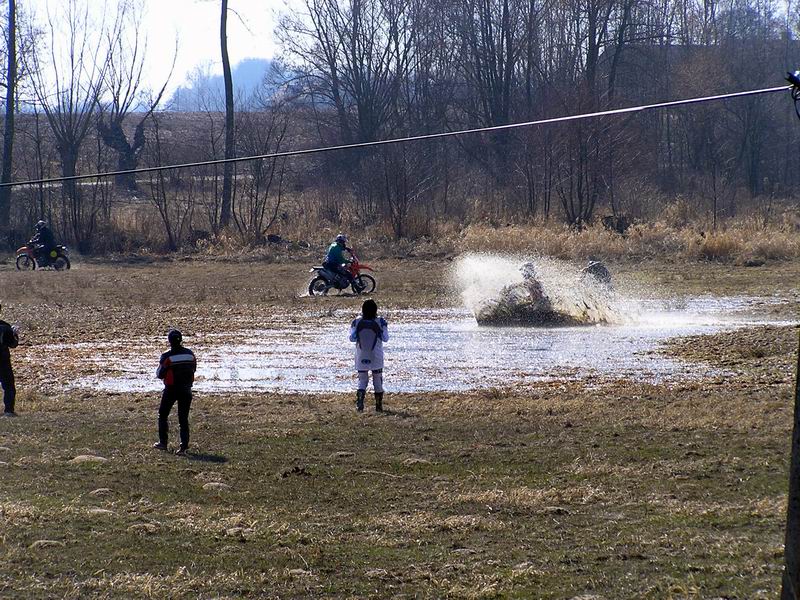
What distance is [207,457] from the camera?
37.6ft

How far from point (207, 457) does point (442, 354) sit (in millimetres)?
8009

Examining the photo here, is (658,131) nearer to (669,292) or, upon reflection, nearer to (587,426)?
(669,292)

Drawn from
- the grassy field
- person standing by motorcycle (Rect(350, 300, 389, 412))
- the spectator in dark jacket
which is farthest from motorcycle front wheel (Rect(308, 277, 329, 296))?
the spectator in dark jacket

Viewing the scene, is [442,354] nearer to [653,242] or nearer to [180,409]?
[180,409]

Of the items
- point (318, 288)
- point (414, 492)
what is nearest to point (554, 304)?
point (318, 288)

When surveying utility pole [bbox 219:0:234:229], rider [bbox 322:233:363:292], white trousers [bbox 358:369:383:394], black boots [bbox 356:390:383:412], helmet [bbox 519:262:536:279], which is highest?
utility pole [bbox 219:0:234:229]

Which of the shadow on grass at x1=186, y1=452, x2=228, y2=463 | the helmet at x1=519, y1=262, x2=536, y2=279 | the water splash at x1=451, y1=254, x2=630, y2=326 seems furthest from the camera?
the helmet at x1=519, y1=262, x2=536, y2=279

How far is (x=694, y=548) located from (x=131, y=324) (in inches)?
699

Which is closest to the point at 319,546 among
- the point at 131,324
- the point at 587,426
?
the point at 587,426

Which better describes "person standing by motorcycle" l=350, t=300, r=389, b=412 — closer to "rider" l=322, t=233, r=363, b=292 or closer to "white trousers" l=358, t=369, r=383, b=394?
"white trousers" l=358, t=369, r=383, b=394

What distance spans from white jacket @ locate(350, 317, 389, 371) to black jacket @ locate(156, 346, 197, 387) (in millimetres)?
2777

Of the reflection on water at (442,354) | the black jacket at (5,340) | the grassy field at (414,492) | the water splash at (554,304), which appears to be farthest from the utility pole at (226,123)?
the black jacket at (5,340)

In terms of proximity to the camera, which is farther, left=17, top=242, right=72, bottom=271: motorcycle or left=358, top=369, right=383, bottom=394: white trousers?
left=17, top=242, right=72, bottom=271: motorcycle

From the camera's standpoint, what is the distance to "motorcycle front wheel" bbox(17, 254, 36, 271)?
127 ft
